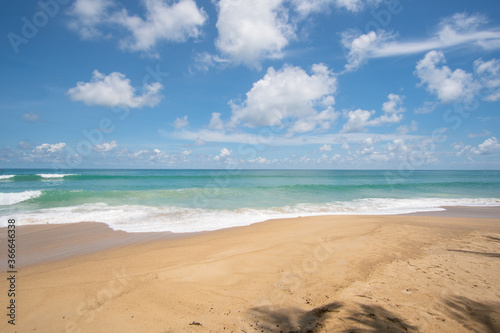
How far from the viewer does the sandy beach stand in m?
3.42

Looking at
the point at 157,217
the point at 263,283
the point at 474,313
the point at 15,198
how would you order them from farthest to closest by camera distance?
the point at 15,198
the point at 157,217
the point at 263,283
the point at 474,313

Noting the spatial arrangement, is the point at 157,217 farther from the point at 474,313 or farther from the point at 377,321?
the point at 474,313

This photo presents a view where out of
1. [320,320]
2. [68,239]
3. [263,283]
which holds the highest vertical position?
[320,320]

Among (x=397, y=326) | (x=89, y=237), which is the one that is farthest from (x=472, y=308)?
(x=89, y=237)

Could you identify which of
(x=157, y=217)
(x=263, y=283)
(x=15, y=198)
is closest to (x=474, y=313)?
(x=263, y=283)

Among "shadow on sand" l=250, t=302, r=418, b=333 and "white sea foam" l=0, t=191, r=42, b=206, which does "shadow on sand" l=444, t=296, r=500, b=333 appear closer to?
"shadow on sand" l=250, t=302, r=418, b=333

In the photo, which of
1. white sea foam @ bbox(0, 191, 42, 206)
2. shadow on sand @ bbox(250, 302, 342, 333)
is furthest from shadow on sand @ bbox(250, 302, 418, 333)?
white sea foam @ bbox(0, 191, 42, 206)

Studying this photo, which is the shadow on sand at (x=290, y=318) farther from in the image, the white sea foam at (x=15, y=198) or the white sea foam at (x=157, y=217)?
the white sea foam at (x=15, y=198)

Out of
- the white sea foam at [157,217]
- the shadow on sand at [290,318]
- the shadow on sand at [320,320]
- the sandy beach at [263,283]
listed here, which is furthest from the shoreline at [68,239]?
the shadow on sand at [320,320]

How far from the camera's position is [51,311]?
396cm

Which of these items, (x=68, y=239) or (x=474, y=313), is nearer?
(x=474, y=313)

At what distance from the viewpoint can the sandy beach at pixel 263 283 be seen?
3418mm

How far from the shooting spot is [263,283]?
4.65 meters

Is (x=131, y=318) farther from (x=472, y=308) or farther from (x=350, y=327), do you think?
(x=472, y=308)
